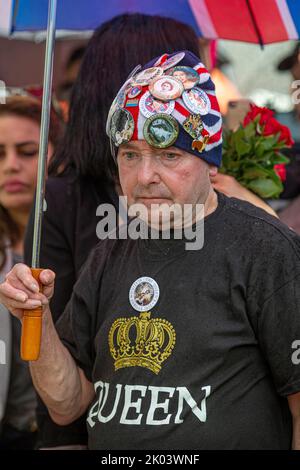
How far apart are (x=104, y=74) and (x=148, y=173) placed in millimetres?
738

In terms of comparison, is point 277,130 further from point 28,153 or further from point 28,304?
point 28,153

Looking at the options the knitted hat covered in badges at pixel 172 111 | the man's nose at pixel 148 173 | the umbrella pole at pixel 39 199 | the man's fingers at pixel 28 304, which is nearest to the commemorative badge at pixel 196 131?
the knitted hat covered in badges at pixel 172 111

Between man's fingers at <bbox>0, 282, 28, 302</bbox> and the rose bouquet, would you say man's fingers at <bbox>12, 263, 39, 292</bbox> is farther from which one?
the rose bouquet

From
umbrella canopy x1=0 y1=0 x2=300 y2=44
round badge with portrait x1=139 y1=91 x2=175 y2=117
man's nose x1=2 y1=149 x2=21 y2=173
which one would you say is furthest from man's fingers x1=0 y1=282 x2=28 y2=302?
man's nose x1=2 y1=149 x2=21 y2=173

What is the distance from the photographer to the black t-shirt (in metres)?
2.27

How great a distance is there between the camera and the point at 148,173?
231 cm

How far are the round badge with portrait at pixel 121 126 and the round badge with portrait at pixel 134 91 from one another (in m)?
0.05

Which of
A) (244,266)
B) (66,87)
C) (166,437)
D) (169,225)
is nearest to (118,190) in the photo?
(169,225)

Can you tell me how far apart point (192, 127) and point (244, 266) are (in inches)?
15.7

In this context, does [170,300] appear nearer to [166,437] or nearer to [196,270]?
[196,270]

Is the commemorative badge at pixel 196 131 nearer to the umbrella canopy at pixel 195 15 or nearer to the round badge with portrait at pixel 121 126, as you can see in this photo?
the round badge with portrait at pixel 121 126

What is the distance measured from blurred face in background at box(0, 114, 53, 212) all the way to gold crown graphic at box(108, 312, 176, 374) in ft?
5.48

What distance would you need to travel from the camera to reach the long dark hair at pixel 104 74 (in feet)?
9.48

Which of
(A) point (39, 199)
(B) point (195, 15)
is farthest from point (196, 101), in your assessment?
(B) point (195, 15)
